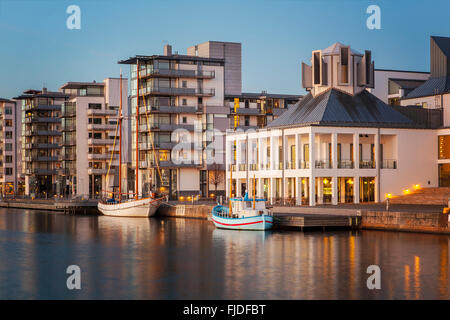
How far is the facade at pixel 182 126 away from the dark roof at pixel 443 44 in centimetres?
4357

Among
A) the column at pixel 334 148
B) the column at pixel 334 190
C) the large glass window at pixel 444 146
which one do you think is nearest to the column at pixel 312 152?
the column at pixel 334 148

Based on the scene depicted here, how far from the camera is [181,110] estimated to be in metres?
135

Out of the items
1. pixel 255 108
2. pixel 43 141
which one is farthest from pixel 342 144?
pixel 43 141

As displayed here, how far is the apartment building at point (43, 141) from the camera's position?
187 m

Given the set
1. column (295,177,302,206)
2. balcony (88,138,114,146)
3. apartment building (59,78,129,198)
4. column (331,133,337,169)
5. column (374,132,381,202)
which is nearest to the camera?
column (295,177,302,206)

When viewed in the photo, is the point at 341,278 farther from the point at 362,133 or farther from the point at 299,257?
the point at 362,133

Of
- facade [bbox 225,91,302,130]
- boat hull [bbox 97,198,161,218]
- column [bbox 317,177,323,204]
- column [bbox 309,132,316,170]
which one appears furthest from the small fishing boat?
facade [bbox 225,91,302,130]

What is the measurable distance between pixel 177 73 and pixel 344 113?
4955 centimetres

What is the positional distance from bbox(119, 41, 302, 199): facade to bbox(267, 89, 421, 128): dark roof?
122 ft

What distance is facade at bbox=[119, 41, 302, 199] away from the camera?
133m

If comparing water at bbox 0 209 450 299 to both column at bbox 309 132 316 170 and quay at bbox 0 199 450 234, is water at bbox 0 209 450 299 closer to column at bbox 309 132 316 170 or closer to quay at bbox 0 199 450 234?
quay at bbox 0 199 450 234

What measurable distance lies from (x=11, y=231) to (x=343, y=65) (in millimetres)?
47547

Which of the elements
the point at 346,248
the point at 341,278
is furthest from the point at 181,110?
the point at 341,278

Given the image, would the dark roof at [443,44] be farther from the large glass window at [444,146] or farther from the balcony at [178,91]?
the balcony at [178,91]
